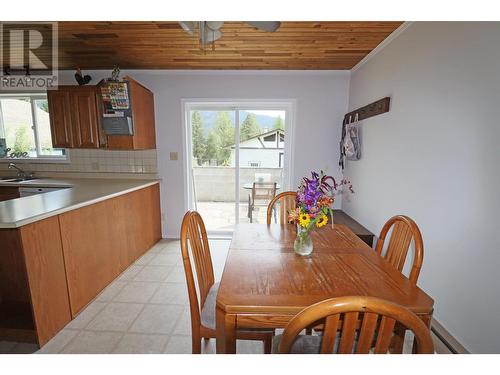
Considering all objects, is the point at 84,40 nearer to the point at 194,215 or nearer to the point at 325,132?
the point at 194,215

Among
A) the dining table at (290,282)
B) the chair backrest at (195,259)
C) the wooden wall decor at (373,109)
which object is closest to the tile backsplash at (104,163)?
the chair backrest at (195,259)

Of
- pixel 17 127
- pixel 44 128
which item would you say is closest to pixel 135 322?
pixel 44 128

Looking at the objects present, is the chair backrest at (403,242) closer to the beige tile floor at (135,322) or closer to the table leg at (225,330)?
the table leg at (225,330)

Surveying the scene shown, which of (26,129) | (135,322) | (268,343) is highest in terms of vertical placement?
(26,129)

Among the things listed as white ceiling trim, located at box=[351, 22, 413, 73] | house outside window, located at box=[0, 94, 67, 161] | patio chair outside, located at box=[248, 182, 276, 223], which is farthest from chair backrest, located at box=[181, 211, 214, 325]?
house outside window, located at box=[0, 94, 67, 161]

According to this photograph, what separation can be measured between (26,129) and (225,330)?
4.19m

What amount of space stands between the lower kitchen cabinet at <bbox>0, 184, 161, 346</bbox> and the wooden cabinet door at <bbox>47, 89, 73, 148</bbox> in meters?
1.32

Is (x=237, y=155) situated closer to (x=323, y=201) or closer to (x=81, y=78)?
(x=81, y=78)

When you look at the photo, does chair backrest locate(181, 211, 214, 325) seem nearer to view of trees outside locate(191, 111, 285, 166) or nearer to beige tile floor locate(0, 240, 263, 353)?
beige tile floor locate(0, 240, 263, 353)

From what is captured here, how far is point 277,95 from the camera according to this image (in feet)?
10.3

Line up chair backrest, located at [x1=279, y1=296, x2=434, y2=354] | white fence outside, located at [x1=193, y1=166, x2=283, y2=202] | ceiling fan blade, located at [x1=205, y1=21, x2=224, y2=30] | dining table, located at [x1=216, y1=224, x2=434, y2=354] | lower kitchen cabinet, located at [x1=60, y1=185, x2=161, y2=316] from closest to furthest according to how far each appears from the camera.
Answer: chair backrest, located at [x1=279, y1=296, x2=434, y2=354] < dining table, located at [x1=216, y1=224, x2=434, y2=354] < ceiling fan blade, located at [x1=205, y1=21, x2=224, y2=30] < lower kitchen cabinet, located at [x1=60, y1=185, x2=161, y2=316] < white fence outside, located at [x1=193, y1=166, x2=283, y2=202]

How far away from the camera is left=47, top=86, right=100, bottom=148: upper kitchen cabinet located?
2.78 meters

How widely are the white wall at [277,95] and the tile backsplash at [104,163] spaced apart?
0.85 ft
